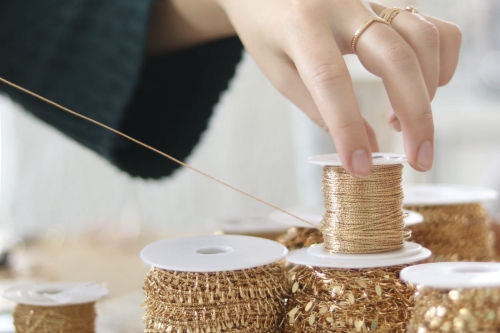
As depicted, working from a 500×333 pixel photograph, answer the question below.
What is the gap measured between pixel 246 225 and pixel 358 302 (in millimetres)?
348

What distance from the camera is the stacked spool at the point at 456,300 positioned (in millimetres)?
476

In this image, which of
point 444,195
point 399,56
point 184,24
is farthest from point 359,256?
point 184,24

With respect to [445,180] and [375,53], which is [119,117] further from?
[445,180]

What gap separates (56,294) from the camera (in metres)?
0.71

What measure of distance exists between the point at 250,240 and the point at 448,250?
31 cm

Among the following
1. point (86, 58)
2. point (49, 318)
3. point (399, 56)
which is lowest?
point (49, 318)

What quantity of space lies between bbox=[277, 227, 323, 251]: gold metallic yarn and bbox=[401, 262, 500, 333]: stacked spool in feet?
0.73

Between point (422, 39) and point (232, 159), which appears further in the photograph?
point (232, 159)

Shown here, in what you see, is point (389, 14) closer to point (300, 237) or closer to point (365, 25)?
point (365, 25)

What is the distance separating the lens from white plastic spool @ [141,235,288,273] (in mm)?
577

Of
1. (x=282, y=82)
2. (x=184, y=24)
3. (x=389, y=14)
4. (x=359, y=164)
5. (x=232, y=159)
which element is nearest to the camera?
(x=359, y=164)

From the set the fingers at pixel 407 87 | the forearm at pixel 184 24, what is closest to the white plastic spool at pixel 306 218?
the fingers at pixel 407 87

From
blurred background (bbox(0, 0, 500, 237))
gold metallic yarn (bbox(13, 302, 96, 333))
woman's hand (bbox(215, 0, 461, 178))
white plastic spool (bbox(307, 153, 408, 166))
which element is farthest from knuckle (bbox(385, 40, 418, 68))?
blurred background (bbox(0, 0, 500, 237))

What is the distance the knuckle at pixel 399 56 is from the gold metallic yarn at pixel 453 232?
0.90ft
